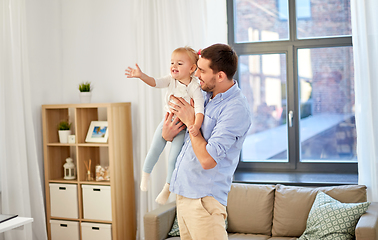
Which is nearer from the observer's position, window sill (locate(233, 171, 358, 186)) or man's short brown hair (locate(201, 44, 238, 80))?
man's short brown hair (locate(201, 44, 238, 80))

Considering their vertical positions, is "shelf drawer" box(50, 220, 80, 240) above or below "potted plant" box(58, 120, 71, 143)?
below

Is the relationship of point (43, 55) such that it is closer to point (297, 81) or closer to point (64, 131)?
point (64, 131)

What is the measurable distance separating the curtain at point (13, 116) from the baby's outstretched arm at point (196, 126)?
2071mm

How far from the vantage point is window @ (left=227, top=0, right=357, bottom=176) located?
3.61 metres

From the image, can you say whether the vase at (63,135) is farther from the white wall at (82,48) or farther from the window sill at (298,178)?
the window sill at (298,178)

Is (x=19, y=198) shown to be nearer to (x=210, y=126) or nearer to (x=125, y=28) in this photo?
(x=125, y=28)

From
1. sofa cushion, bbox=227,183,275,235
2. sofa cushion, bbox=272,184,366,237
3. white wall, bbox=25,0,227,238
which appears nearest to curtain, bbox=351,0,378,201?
sofa cushion, bbox=272,184,366,237

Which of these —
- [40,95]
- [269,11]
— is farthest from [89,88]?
[269,11]

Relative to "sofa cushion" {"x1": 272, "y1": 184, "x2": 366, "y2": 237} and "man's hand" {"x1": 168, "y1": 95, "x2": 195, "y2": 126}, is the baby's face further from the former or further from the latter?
"sofa cushion" {"x1": 272, "y1": 184, "x2": 366, "y2": 237}

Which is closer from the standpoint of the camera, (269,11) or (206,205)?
(206,205)

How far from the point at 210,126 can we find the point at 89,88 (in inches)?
88.0

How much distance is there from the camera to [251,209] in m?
3.11

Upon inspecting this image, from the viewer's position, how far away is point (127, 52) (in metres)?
3.79

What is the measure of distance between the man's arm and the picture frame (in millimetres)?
1773
